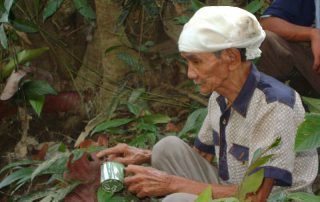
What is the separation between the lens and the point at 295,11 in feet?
12.5

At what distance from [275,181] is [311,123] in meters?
0.51

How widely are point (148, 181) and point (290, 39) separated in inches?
55.5

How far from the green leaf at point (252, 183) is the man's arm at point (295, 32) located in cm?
152

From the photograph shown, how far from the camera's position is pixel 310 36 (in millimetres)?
3688

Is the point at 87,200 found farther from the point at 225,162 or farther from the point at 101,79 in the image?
the point at 101,79

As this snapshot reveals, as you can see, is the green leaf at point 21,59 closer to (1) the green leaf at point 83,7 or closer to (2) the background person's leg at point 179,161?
(1) the green leaf at point 83,7

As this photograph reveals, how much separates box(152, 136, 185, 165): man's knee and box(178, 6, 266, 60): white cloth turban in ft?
1.68

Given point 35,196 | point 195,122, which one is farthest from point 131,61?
point 35,196

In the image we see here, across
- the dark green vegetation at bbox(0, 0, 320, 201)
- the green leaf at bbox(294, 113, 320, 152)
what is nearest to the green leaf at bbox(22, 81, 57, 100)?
the dark green vegetation at bbox(0, 0, 320, 201)

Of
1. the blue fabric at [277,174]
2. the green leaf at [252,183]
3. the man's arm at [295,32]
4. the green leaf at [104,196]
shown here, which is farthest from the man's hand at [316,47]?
the green leaf at [252,183]

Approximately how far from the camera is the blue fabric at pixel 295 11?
3809mm

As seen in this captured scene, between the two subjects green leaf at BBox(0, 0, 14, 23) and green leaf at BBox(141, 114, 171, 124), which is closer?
green leaf at BBox(0, 0, 14, 23)

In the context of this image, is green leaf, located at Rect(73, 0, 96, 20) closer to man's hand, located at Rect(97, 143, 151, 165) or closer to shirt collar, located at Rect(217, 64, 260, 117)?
man's hand, located at Rect(97, 143, 151, 165)

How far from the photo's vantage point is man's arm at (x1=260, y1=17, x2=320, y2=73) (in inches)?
142
